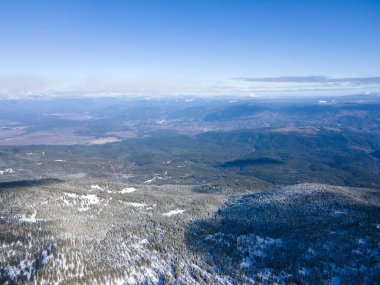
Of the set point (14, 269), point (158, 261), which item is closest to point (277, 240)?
point (158, 261)

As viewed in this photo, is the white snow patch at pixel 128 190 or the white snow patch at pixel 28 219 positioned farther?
the white snow patch at pixel 128 190

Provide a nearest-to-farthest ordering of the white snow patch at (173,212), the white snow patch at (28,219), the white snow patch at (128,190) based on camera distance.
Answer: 1. the white snow patch at (28,219)
2. the white snow patch at (173,212)
3. the white snow patch at (128,190)

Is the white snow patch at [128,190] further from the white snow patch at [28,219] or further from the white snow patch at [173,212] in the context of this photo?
the white snow patch at [28,219]

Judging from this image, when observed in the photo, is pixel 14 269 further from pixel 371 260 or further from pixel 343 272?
pixel 371 260

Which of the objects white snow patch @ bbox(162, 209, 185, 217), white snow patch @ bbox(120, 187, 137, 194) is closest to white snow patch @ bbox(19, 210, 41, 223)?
white snow patch @ bbox(162, 209, 185, 217)

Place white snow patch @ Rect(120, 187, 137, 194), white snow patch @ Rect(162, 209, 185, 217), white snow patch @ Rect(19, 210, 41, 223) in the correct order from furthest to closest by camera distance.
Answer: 1. white snow patch @ Rect(120, 187, 137, 194)
2. white snow patch @ Rect(162, 209, 185, 217)
3. white snow patch @ Rect(19, 210, 41, 223)

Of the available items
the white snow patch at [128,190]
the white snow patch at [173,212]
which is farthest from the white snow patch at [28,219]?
the white snow patch at [128,190]

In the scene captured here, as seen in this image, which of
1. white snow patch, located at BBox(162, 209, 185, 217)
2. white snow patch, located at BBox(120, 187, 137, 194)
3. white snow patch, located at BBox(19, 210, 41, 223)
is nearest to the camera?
white snow patch, located at BBox(19, 210, 41, 223)

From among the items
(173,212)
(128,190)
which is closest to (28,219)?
(173,212)

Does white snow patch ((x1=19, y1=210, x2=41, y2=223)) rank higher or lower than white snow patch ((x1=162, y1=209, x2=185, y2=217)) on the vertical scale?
higher

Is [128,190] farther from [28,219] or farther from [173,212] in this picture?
[28,219]

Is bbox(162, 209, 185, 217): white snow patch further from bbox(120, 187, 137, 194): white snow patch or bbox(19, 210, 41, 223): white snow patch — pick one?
bbox(19, 210, 41, 223): white snow patch

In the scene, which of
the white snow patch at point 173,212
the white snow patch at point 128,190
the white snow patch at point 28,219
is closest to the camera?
the white snow patch at point 28,219
